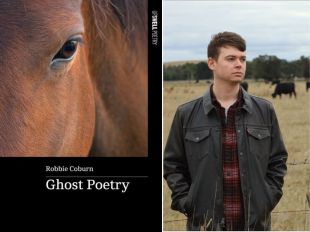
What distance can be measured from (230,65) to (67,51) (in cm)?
148

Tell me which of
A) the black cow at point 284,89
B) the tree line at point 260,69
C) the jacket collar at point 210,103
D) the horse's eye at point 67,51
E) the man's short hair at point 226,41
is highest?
the man's short hair at point 226,41

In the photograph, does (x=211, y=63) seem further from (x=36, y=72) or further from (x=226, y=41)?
(x=36, y=72)

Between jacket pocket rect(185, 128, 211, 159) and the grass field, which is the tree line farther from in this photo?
jacket pocket rect(185, 128, 211, 159)

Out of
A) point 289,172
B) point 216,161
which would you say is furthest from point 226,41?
point 289,172

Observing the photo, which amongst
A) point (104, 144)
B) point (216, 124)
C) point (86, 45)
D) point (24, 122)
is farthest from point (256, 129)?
point (24, 122)

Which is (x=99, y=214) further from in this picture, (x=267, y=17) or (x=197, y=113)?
(x=267, y=17)

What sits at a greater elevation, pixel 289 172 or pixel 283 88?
pixel 283 88

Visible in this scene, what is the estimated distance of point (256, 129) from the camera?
14.5 feet

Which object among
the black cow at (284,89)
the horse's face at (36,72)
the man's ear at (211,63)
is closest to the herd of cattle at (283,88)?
the black cow at (284,89)

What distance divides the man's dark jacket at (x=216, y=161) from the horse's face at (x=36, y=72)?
1.10 m

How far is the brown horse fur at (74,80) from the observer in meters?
3.42

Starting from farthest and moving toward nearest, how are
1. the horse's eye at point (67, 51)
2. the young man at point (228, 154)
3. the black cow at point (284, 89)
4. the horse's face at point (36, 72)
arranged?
the black cow at point (284, 89) < the young man at point (228, 154) < the horse's eye at point (67, 51) < the horse's face at point (36, 72)

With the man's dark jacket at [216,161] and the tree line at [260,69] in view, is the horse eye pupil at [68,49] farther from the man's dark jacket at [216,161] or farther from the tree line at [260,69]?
the man's dark jacket at [216,161]

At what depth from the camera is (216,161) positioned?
14.5 feet
